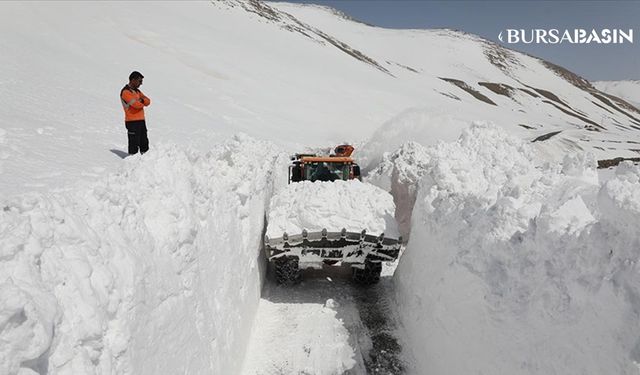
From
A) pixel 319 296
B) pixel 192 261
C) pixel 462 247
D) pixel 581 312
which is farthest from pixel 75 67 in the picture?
pixel 581 312

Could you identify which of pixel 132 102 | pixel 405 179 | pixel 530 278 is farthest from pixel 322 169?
pixel 530 278

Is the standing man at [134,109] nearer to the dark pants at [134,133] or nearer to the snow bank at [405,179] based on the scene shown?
the dark pants at [134,133]

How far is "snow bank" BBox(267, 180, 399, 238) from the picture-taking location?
7.50m

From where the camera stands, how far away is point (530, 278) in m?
4.46

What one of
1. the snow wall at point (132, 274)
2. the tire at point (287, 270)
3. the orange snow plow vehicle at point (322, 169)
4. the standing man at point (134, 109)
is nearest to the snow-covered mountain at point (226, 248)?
the snow wall at point (132, 274)

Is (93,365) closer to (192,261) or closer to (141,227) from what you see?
(141,227)

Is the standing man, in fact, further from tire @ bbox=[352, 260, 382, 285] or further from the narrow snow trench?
tire @ bbox=[352, 260, 382, 285]

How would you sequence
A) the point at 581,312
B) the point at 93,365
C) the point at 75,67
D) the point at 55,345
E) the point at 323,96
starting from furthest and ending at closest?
the point at 323,96, the point at 75,67, the point at 581,312, the point at 93,365, the point at 55,345

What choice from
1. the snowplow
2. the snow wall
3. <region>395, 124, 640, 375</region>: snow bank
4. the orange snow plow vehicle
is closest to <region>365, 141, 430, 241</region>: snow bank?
the orange snow plow vehicle

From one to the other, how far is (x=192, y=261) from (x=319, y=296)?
386cm

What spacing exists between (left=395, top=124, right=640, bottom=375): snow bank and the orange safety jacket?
504 cm

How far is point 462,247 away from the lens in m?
5.60

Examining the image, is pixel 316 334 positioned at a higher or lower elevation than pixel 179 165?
lower

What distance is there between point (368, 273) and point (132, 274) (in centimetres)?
546
